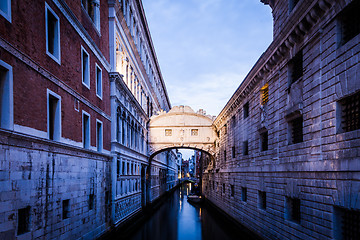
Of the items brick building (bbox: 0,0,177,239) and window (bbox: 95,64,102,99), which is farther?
window (bbox: 95,64,102,99)

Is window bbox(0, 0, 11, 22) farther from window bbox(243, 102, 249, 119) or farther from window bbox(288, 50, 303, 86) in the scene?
window bbox(243, 102, 249, 119)

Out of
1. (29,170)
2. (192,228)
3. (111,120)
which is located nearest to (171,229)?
(192,228)

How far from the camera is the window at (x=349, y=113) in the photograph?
7273 mm

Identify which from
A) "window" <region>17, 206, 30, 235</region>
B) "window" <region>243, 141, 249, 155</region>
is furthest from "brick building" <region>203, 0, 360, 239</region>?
"window" <region>17, 206, 30, 235</region>

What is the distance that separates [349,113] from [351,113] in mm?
90

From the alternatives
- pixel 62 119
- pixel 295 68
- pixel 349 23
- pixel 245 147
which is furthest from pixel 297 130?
pixel 62 119

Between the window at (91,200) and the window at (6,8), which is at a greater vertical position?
the window at (6,8)

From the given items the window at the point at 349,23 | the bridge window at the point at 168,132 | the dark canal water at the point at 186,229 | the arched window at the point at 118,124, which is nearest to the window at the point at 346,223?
the window at the point at 349,23

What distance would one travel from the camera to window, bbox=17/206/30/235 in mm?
7656

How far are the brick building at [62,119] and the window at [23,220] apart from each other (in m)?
0.03

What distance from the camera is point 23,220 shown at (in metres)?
7.82

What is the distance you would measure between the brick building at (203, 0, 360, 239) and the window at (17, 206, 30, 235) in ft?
26.9

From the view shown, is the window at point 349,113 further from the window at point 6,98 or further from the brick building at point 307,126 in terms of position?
the window at point 6,98

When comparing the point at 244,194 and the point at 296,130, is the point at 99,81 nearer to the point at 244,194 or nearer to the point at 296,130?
the point at 296,130
